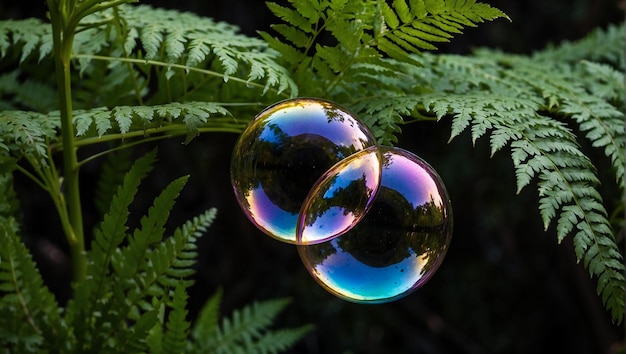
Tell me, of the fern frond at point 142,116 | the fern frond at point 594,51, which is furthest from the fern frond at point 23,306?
the fern frond at point 594,51

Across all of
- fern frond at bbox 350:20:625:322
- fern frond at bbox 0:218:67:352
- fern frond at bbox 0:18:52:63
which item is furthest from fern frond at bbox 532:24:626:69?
fern frond at bbox 0:218:67:352

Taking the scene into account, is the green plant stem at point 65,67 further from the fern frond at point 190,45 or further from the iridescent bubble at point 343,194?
the iridescent bubble at point 343,194

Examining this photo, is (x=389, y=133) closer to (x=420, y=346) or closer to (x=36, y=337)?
(x=36, y=337)

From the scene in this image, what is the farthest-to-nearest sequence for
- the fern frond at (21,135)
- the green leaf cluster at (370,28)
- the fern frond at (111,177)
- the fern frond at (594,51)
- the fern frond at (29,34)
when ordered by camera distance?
the fern frond at (594,51) < the fern frond at (111,177) < the fern frond at (29,34) < the green leaf cluster at (370,28) < the fern frond at (21,135)

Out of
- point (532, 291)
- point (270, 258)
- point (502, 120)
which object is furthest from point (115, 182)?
point (532, 291)

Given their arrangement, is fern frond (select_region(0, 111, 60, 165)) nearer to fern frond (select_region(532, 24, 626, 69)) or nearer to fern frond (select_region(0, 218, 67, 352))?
fern frond (select_region(0, 218, 67, 352))

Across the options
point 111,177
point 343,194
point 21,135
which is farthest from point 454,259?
point 21,135
